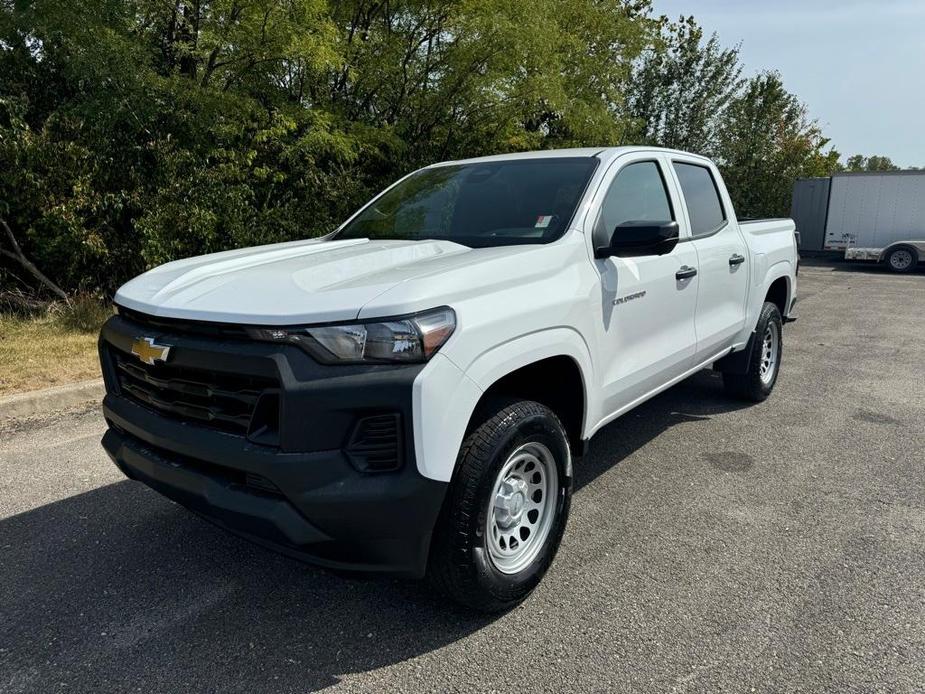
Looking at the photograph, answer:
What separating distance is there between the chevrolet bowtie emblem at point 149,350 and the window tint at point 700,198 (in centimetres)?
319

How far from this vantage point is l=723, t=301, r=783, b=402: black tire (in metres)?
5.23

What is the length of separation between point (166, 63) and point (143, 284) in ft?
22.3

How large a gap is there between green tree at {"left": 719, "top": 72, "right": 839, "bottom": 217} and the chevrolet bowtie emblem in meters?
23.3

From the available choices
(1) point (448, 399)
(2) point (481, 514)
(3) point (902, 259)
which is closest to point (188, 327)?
(1) point (448, 399)

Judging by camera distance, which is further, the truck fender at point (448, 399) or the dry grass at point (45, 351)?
the dry grass at point (45, 351)

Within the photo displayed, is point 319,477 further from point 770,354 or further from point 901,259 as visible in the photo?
point 901,259

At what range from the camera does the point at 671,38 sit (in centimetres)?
2203

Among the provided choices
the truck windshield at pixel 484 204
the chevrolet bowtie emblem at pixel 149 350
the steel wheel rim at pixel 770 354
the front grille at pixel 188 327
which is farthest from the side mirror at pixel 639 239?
the steel wheel rim at pixel 770 354

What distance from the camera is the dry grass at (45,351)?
18.4 feet

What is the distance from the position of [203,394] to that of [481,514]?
3.51 ft

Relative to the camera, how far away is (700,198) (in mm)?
4566

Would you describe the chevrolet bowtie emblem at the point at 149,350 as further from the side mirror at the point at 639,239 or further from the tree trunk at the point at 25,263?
the tree trunk at the point at 25,263

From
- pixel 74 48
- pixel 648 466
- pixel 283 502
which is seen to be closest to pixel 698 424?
pixel 648 466

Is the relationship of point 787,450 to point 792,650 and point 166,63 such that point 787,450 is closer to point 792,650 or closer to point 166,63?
point 792,650
